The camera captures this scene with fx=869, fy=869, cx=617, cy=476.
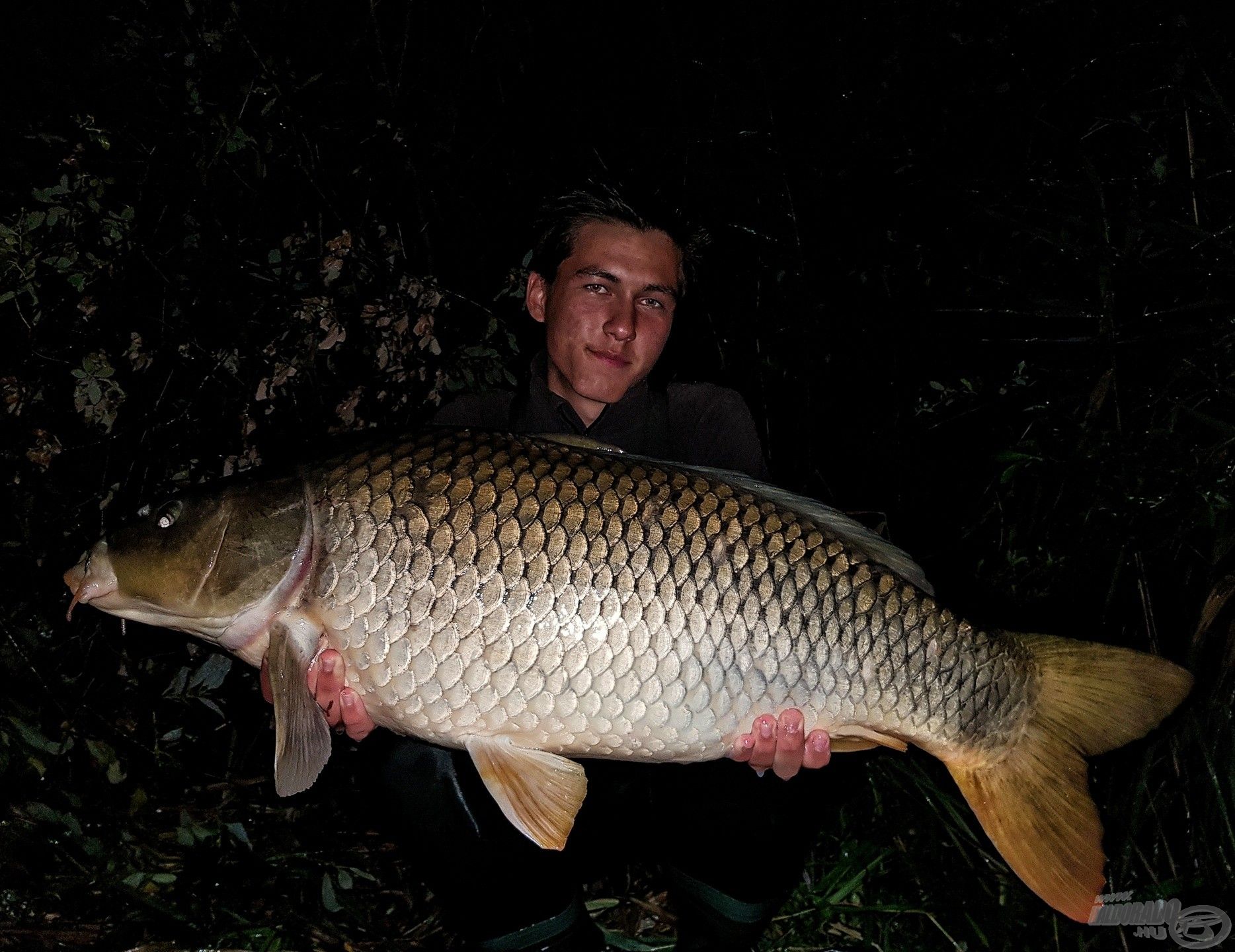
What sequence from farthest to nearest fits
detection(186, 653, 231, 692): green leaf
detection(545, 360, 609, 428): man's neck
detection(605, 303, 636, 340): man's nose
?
detection(186, 653, 231, 692): green leaf < detection(545, 360, 609, 428): man's neck < detection(605, 303, 636, 340): man's nose

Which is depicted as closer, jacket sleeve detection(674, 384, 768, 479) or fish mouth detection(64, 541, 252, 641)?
fish mouth detection(64, 541, 252, 641)

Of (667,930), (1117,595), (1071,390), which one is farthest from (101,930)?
(1071,390)

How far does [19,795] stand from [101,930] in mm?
401

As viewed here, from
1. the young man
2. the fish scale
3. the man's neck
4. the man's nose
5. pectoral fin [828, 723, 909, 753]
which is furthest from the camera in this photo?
the man's neck

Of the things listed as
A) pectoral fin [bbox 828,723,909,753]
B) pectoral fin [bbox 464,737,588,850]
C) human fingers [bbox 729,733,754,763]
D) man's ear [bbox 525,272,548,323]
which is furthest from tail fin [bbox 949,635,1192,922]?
man's ear [bbox 525,272,548,323]

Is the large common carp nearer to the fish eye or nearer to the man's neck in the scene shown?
the fish eye

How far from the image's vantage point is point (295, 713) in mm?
1370

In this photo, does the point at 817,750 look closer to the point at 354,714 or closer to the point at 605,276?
the point at 354,714

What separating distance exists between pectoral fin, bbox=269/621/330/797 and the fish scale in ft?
0.23

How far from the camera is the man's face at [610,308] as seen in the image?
1.88 metres

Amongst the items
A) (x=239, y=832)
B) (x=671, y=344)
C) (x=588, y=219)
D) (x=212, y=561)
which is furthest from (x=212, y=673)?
(x=671, y=344)

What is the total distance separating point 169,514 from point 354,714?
0.44 metres

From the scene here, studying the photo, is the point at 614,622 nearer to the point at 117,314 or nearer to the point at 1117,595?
the point at 1117,595

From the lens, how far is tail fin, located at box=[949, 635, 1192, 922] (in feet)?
4.72
